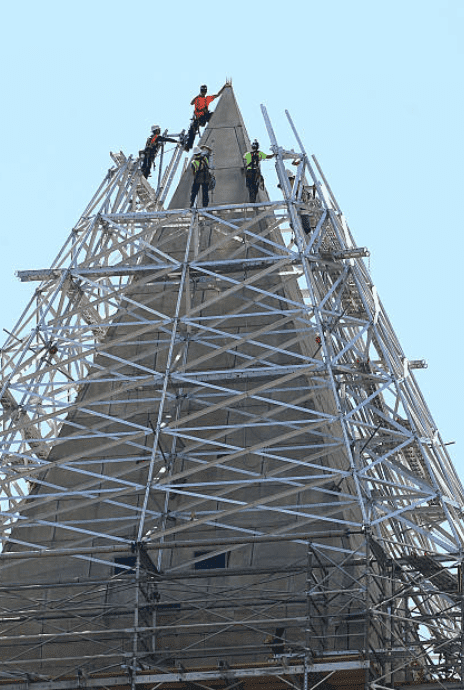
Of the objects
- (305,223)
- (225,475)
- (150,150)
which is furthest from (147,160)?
(225,475)

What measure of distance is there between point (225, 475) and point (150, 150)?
17571 millimetres

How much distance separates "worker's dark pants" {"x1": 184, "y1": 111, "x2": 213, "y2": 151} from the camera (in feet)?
216

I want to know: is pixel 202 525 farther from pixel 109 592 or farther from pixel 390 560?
pixel 390 560

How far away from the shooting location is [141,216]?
57.0 metres

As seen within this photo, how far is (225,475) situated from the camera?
5000cm

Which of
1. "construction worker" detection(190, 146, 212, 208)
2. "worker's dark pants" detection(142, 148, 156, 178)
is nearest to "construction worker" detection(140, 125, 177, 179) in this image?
"worker's dark pants" detection(142, 148, 156, 178)

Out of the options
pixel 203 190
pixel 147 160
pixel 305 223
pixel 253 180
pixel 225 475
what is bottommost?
pixel 225 475

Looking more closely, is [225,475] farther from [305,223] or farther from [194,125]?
[194,125]

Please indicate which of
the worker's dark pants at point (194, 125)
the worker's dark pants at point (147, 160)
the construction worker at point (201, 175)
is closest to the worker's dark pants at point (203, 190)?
the construction worker at point (201, 175)

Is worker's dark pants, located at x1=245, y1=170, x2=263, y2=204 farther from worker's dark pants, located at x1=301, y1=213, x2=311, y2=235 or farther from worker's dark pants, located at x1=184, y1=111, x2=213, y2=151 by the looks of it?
worker's dark pants, located at x1=184, y1=111, x2=213, y2=151

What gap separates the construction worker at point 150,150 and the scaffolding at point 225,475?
3808mm

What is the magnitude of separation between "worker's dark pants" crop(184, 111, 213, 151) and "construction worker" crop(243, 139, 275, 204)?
263 inches

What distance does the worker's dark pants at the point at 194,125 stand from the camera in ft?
216

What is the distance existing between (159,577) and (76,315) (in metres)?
15.7
